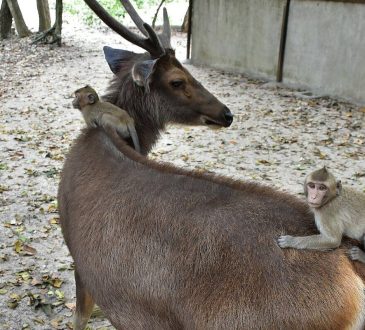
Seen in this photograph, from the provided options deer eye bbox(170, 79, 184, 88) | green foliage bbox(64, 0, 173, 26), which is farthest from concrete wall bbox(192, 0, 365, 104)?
green foliage bbox(64, 0, 173, 26)

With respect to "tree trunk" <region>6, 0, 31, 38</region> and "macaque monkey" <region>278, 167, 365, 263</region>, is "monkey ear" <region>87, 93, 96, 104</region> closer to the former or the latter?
"macaque monkey" <region>278, 167, 365, 263</region>

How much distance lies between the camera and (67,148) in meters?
7.20

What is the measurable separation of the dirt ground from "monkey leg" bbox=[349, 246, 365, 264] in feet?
7.66

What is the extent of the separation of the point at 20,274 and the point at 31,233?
0.68 metres

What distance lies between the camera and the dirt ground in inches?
166

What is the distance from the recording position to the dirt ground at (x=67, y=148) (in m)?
4.21

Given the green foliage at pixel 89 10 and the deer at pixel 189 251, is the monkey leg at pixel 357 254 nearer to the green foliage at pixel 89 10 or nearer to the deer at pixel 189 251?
the deer at pixel 189 251

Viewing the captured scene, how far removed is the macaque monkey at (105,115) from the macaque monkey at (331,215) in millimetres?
1248

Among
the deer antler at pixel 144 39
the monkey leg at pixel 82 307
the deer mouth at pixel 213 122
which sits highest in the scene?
the deer antler at pixel 144 39

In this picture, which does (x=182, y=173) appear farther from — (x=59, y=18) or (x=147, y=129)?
(x=59, y=18)

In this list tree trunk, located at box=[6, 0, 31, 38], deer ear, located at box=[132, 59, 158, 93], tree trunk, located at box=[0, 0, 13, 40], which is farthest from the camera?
tree trunk, located at box=[0, 0, 13, 40]

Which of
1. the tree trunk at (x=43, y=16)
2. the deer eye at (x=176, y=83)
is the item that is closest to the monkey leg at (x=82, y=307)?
Result: the deer eye at (x=176, y=83)

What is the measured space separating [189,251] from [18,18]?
49.3ft

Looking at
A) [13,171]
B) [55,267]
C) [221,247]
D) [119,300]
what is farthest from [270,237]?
[13,171]
